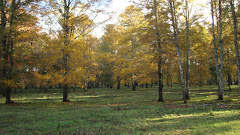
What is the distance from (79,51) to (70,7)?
527 centimetres

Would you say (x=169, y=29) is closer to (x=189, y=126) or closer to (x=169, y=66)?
(x=169, y=66)

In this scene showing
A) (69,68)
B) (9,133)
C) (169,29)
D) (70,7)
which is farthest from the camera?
(70,7)

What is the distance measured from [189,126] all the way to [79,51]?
443 inches

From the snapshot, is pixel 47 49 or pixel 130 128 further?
pixel 47 49

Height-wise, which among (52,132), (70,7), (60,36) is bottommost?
(52,132)

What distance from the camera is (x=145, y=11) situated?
15.1m

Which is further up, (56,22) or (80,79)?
(56,22)

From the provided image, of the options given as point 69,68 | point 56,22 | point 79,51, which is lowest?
point 69,68

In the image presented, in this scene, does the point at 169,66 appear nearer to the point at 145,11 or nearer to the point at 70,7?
the point at 145,11

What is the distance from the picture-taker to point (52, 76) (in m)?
14.6

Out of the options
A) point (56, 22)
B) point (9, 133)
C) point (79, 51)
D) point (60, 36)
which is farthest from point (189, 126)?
point (56, 22)

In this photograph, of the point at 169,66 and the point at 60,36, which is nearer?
the point at 60,36

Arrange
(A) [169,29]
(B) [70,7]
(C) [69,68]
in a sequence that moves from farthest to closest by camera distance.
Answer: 1. (B) [70,7]
2. (C) [69,68]
3. (A) [169,29]

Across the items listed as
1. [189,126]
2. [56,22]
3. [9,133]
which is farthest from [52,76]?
[189,126]
